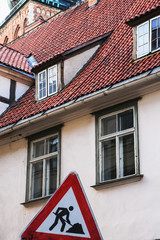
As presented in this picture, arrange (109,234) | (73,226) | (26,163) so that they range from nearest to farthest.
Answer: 1. (73,226)
2. (109,234)
3. (26,163)

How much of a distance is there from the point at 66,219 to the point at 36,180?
8.10m

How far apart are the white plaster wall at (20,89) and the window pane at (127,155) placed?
5239 millimetres

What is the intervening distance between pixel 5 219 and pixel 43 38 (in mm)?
8033

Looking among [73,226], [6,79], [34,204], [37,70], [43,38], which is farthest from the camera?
[43,38]

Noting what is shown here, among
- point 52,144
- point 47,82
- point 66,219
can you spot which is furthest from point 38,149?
point 66,219

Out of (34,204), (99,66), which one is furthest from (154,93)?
(34,204)

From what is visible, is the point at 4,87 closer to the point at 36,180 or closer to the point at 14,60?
the point at 14,60

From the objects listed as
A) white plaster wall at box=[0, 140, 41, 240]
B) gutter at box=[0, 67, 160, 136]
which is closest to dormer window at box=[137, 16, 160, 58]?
gutter at box=[0, 67, 160, 136]

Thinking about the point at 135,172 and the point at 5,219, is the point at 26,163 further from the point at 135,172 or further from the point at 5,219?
the point at 135,172

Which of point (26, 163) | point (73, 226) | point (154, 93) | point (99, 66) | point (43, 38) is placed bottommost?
point (73, 226)

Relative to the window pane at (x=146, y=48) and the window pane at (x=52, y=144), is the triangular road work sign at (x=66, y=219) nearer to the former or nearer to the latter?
the window pane at (x=146, y=48)

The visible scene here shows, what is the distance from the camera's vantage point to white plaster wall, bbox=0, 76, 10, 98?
1525 cm

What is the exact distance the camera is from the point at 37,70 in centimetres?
1437

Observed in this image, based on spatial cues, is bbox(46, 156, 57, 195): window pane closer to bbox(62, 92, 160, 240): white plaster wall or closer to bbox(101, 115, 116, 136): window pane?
bbox(62, 92, 160, 240): white plaster wall
